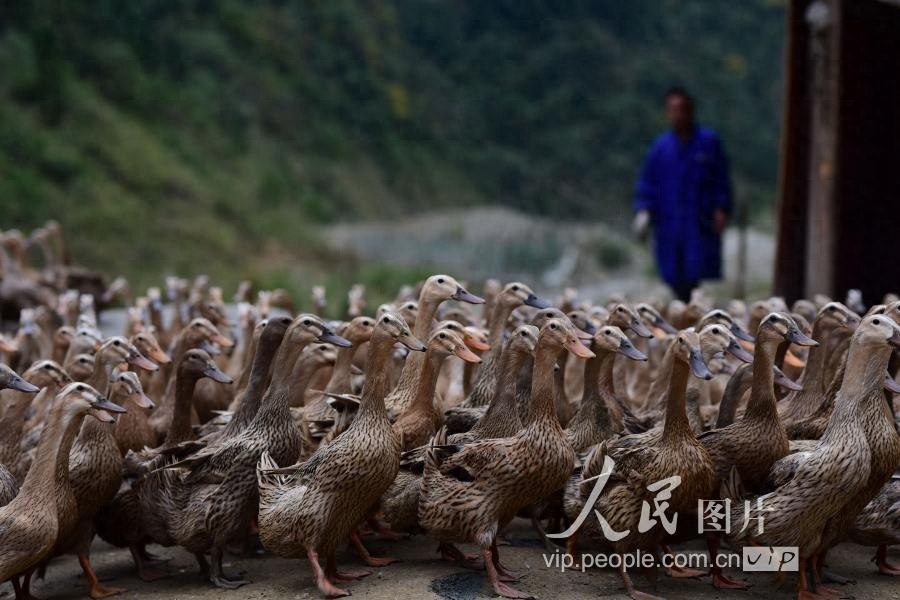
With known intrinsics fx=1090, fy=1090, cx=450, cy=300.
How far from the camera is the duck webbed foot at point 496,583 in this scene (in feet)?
16.9

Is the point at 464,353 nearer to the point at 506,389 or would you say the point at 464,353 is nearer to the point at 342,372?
the point at 506,389

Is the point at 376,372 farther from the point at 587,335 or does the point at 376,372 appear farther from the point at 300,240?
the point at 300,240

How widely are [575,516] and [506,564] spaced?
0.46 m

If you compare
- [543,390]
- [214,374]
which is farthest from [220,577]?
[543,390]

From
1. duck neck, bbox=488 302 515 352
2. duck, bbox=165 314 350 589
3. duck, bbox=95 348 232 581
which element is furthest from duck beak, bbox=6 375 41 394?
duck neck, bbox=488 302 515 352

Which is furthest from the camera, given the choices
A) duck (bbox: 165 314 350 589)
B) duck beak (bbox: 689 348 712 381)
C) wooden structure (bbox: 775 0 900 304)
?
wooden structure (bbox: 775 0 900 304)

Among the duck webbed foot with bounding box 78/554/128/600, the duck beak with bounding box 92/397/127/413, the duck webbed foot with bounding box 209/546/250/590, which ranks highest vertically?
the duck beak with bounding box 92/397/127/413

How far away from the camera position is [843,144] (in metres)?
10.5

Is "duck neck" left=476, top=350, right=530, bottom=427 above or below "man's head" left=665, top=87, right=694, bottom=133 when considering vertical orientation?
below

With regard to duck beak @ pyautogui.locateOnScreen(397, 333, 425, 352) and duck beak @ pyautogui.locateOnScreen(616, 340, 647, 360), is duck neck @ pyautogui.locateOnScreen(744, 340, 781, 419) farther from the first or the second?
duck beak @ pyautogui.locateOnScreen(397, 333, 425, 352)

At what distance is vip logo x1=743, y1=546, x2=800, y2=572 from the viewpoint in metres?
5.15

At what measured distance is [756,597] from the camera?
5.25m

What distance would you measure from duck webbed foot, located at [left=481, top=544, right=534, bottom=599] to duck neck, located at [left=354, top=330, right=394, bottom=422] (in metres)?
0.84

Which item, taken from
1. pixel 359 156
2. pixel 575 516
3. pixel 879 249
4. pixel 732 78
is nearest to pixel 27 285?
pixel 575 516
